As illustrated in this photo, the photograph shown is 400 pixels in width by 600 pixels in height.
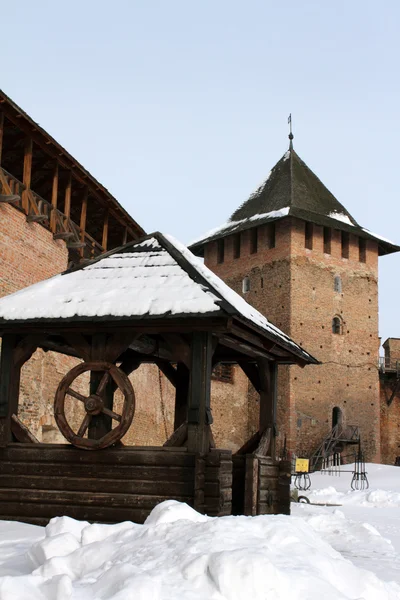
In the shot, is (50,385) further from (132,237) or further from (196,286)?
(196,286)

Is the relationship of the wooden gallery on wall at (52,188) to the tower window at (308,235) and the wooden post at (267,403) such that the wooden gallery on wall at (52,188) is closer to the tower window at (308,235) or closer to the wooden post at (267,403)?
the wooden post at (267,403)

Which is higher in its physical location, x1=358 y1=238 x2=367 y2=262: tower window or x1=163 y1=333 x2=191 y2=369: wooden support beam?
x1=358 y1=238 x2=367 y2=262: tower window

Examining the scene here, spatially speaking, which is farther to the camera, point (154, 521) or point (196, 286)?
point (196, 286)

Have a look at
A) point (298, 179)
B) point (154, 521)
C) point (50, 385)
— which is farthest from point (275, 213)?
point (154, 521)

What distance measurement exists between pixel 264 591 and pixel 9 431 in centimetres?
465

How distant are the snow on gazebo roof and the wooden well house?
0.01 meters

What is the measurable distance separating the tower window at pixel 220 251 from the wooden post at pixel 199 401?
84.0 feet

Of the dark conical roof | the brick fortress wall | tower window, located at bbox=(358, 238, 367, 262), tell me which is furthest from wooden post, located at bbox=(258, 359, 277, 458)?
tower window, located at bbox=(358, 238, 367, 262)

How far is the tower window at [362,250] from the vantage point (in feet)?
105

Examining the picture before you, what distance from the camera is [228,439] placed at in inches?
1130

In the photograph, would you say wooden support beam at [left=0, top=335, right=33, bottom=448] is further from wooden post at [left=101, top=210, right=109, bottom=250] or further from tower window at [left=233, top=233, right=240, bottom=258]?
tower window at [left=233, top=233, right=240, bottom=258]

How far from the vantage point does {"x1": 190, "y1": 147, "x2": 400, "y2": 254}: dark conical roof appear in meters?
30.6

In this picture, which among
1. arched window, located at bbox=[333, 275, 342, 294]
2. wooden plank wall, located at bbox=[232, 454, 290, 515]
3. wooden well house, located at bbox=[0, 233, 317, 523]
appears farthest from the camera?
arched window, located at bbox=[333, 275, 342, 294]

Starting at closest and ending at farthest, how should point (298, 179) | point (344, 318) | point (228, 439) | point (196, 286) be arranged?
point (196, 286), point (228, 439), point (344, 318), point (298, 179)
